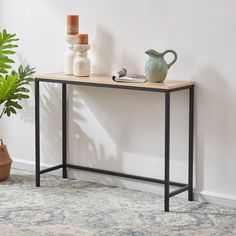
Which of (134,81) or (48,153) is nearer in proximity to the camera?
(134,81)

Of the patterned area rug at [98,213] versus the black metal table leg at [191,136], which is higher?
the black metal table leg at [191,136]

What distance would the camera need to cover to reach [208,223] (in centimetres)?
361

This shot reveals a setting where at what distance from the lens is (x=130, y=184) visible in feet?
14.2

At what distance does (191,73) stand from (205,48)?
182 millimetres

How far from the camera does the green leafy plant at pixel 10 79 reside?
4.34 meters

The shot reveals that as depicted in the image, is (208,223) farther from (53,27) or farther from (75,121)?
(53,27)

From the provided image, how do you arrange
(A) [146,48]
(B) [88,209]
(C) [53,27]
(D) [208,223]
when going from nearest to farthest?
(D) [208,223]
(B) [88,209]
(A) [146,48]
(C) [53,27]

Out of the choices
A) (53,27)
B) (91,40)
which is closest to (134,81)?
(91,40)

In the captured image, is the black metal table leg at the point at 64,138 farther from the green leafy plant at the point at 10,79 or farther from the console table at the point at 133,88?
the green leafy plant at the point at 10,79

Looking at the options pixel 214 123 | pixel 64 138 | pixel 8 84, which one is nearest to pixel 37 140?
pixel 64 138

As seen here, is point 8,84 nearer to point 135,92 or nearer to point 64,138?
point 64,138

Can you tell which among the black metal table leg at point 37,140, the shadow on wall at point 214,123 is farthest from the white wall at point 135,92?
the black metal table leg at point 37,140

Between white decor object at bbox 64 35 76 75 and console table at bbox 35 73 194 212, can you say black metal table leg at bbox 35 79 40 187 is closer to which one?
console table at bbox 35 73 194 212

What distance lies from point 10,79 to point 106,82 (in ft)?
2.51
